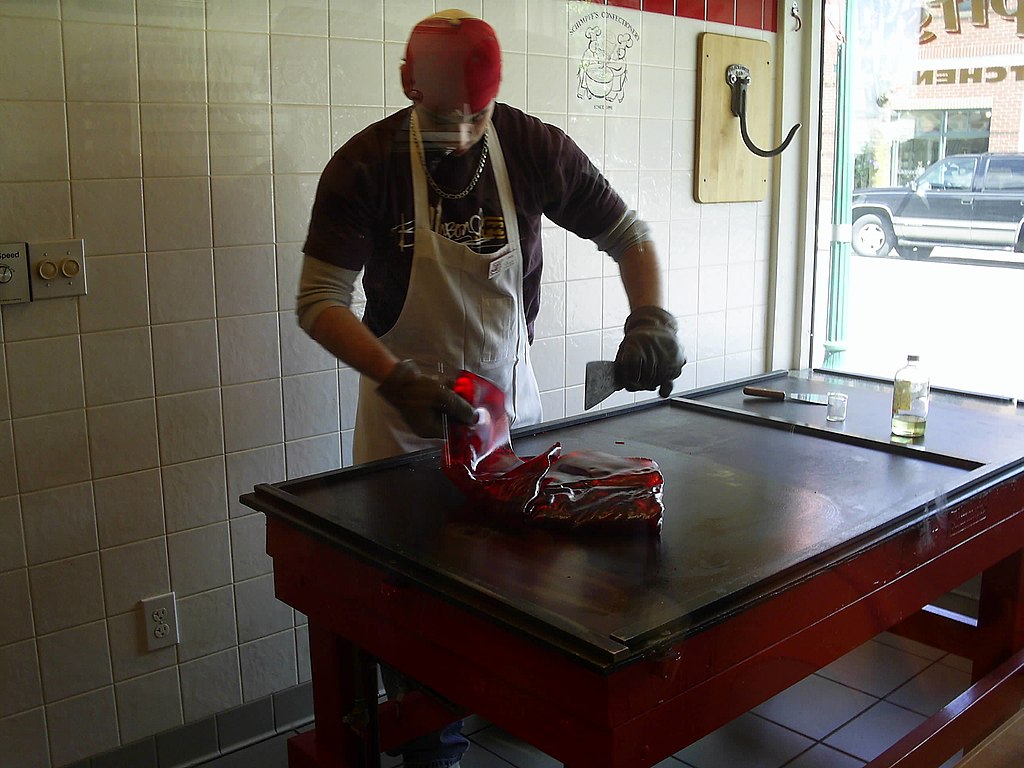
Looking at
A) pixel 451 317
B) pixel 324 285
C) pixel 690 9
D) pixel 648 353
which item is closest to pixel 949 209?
pixel 690 9

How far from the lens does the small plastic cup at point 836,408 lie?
174 centimetres

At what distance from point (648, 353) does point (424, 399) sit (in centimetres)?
33

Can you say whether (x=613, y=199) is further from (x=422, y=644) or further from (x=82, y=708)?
(x=82, y=708)

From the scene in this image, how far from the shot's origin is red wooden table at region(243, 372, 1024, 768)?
38.0 inches

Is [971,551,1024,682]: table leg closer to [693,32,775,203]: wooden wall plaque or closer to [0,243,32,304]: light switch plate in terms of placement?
[693,32,775,203]: wooden wall plaque

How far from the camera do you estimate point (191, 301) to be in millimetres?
1530

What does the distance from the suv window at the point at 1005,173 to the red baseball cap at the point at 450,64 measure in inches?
43.7

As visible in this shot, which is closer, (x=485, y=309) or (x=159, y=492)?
(x=485, y=309)

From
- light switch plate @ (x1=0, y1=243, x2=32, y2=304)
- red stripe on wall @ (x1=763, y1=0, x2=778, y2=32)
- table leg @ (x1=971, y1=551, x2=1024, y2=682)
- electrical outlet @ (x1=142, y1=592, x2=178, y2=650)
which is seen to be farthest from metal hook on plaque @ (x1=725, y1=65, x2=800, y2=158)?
electrical outlet @ (x1=142, y1=592, x2=178, y2=650)

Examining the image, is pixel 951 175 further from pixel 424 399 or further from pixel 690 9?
pixel 424 399

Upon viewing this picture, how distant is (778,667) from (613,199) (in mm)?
709

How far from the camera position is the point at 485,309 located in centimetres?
135

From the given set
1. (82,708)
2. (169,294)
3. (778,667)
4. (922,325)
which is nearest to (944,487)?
(778,667)

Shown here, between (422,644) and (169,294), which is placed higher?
(169,294)
